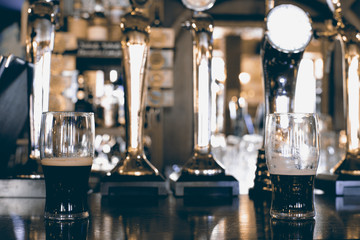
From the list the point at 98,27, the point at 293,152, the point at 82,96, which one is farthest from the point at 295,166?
the point at 98,27

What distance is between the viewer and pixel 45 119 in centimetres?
72

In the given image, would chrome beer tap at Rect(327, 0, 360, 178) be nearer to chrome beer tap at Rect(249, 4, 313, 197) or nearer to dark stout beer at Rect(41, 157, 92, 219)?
chrome beer tap at Rect(249, 4, 313, 197)

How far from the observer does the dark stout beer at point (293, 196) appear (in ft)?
2.22

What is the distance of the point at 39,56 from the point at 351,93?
0.66m

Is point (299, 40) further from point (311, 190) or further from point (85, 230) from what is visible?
point (85, 230)

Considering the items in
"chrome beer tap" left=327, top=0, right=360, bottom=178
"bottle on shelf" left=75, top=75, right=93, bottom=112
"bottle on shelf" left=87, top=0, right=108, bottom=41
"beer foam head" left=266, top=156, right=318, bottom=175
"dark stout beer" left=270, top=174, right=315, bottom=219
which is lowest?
"dark stout beer" left=270, top=174, right=315, bottom=219

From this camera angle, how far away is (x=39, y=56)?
3.08 feet

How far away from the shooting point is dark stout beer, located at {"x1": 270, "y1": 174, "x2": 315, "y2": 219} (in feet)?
2.22

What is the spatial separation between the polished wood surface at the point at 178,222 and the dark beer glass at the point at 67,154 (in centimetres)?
4

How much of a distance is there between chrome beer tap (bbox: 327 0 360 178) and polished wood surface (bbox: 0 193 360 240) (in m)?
0.15

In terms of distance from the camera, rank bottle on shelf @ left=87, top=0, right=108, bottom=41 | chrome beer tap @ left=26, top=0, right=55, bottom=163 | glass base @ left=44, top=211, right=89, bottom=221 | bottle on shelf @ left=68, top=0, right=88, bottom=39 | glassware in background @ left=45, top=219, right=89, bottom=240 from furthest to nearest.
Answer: bottle on shelf @ left=68, top=0, right=88, bottom=39
bottle on shelf @ left=87, top=0, right=108, bottom=41
chrome beer tap @ left=26, top=0, right=55, bottom=163
glass base @ left=44, top=211, right=89, bottom=221
glassware in background @ left=45, top=219, right=89, bottom=240

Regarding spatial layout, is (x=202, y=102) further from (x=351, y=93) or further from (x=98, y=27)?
(x=98, y=27)

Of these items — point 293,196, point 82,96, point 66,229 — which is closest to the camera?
point 66,229

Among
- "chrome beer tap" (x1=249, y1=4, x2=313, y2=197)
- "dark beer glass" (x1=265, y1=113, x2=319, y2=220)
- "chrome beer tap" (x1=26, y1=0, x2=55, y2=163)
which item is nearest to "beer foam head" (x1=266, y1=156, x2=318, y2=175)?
"dark beer glass" (x1=265, y1=113, x2=319, y2=220)
